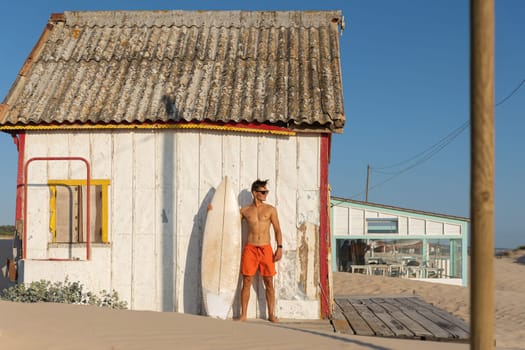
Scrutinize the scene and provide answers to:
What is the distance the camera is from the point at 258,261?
8.72 metres

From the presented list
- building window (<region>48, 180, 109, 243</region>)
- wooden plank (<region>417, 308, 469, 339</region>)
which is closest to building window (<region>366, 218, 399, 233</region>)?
wooden plank (<region>417, 308, 469, 339</region>)

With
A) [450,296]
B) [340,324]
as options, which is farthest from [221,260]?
[450,296]

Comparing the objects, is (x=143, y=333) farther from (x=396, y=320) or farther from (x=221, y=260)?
(x=396, y=320)

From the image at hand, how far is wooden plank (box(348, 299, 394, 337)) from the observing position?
27.0 ft

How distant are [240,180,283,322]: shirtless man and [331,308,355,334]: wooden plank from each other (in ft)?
2.77

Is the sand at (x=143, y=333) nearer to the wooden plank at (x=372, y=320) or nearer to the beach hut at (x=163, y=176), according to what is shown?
the wooden plank at (x=372, y=320)

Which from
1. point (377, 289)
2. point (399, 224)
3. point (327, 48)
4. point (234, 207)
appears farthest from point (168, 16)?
point (399, 224)

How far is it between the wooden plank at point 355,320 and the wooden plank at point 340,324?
7cm

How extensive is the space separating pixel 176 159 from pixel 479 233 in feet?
18.7

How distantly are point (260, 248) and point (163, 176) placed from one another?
6.16 feet

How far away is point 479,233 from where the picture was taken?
438 centimetres

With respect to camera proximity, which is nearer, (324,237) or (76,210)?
(324,237)

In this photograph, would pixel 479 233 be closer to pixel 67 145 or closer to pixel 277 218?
pixel 277 218

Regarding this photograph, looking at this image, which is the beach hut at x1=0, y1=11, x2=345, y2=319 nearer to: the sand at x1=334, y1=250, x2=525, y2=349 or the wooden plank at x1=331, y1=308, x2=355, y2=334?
the wooden plank at x1=331, y1=308, x2=355, y2=334
